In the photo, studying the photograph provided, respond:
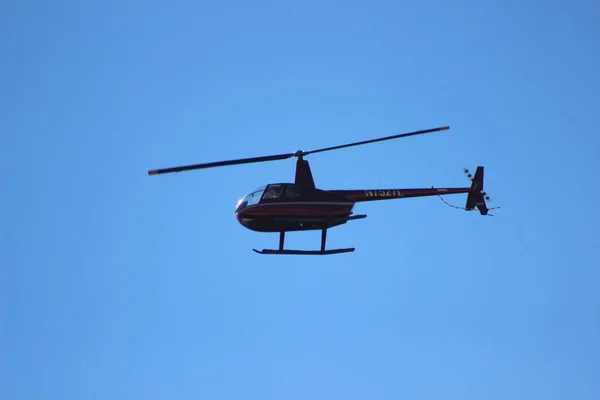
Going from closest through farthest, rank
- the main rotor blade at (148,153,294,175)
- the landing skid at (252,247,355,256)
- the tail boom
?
the main rotor blade at (148,153,294,175) < the landing skid at (252,247,355,256) < the tail boom

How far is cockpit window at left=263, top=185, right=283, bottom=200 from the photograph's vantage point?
34.4 metres

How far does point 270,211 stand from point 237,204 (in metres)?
1.76

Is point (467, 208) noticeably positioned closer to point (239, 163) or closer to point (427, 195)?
point (427, 195)

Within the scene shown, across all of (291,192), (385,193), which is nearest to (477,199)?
(385,193)

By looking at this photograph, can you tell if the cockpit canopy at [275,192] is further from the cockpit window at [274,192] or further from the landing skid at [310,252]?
the landing skid at [310,252]

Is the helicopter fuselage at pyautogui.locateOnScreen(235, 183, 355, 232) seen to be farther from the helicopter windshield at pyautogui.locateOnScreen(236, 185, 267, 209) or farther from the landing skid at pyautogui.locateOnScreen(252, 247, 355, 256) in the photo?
the landing skid at pyautogui.locateOnScreen(252, 247, 355, 256)

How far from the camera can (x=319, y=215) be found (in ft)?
113

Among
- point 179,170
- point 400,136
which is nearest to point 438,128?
point 400,136

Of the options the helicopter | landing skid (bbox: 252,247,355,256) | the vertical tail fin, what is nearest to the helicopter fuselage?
the helicopter

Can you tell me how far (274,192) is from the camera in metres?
34.5

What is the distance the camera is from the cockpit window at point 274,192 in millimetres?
34438

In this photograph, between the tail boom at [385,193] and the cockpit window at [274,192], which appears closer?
the cockpit window at [274,192]

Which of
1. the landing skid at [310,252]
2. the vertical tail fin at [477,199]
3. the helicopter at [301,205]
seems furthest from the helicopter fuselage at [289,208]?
the vertical tail fin at [477,199]

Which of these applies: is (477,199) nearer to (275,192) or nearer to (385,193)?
(385,193)
